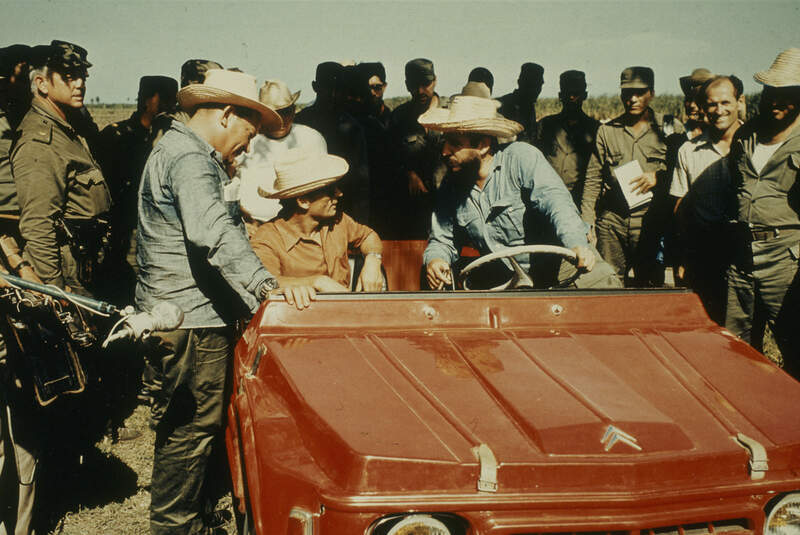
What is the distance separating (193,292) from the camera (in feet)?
11.2

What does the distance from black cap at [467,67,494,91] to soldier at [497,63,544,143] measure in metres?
0.63

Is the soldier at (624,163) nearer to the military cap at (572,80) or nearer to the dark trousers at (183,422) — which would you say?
the military cap at (572,80)

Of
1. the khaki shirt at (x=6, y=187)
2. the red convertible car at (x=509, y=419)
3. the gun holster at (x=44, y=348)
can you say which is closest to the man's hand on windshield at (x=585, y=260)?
the red convertible car at (x=509, y=419)

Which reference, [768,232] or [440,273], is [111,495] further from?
[768,232]

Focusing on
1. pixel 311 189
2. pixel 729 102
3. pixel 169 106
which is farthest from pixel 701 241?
pixel 169 106

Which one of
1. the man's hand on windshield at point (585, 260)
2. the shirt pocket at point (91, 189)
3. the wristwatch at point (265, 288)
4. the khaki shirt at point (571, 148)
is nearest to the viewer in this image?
the wristwatch at point (265, 288)

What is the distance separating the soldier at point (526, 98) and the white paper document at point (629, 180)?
258cm

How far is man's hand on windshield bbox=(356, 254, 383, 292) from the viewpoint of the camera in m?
4.07

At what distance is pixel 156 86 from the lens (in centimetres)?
638

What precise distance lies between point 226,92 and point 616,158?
4205mm

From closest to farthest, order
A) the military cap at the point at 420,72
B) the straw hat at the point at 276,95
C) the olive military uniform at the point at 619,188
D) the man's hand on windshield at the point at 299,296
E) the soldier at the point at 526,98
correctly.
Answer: the man's hand on windshield at the point at 299,296 < the straw hat at the point at 276,95 < the olive military uniform at the point at 619,188 < the military cap at the point at 420,72 < the soldier at the point at 526,98

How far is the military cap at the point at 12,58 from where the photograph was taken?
4746 mm

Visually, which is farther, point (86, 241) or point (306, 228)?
point (86, 241)

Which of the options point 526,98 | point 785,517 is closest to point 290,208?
point 785,517
